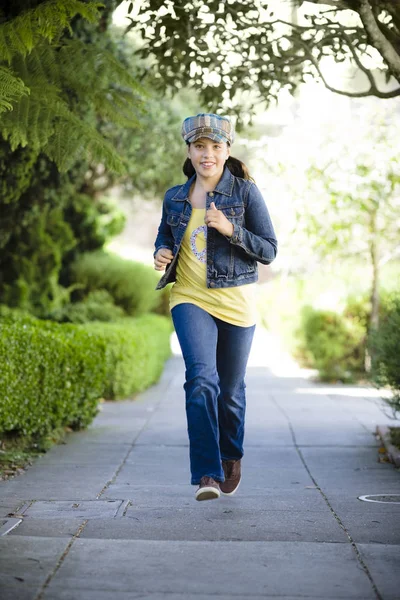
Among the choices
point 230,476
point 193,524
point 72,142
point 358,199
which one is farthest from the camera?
point 358,199

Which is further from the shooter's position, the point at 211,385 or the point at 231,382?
the point at 231,382

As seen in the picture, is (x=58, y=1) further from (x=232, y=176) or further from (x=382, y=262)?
(x=382, y=262)

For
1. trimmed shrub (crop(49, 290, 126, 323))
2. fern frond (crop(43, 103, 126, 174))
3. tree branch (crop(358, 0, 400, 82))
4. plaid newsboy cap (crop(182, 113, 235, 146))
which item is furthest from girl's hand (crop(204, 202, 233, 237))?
trimmed shrub (crop(49, 290, 126, 323))

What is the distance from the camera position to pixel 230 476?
18.7 ft

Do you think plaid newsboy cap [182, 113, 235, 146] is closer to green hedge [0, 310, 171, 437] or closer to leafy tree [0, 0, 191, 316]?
leafy tree [0, 0, 191, 316]

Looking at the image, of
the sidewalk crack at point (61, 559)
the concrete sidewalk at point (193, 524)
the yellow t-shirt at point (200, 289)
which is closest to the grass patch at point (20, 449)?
the concrete sidewalk at point (193, 524)

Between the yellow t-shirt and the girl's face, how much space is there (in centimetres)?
22

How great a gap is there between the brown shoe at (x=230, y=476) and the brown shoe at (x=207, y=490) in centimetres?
66

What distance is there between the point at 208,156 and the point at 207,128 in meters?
0.15

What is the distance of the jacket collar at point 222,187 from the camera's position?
534cm

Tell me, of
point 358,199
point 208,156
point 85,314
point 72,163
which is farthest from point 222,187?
point 85,314

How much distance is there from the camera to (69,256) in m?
21.2

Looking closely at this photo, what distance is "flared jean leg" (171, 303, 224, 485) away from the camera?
16.6ft

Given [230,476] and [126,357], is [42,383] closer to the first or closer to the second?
[230,476]
